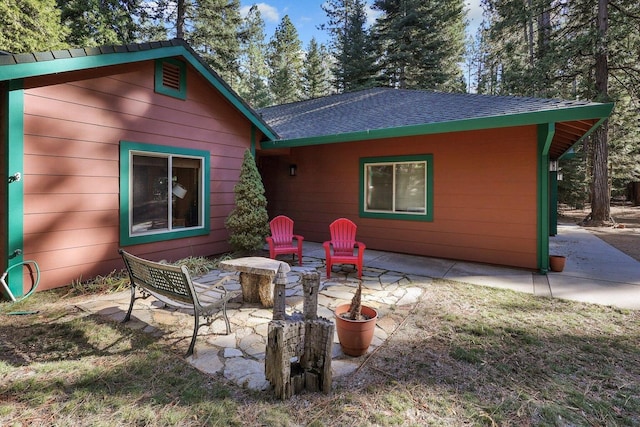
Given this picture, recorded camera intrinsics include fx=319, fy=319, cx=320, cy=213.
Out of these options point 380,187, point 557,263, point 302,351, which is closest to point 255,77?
point 380,187

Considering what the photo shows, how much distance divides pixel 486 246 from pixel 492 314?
260cm

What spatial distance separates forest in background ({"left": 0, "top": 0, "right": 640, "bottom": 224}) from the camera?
10242mm

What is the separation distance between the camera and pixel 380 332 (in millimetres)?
2988

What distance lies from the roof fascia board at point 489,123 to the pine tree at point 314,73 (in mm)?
19335

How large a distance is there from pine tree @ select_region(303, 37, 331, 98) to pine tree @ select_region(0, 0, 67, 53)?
16.3 metres

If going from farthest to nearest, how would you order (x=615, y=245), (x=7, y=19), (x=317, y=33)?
(x=317, y=33)
(x=7, y=19)
(x=615, y=245)

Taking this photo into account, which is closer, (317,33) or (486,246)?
(486,246)

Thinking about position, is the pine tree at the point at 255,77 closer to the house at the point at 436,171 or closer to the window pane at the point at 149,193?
the house at the point at 436,171

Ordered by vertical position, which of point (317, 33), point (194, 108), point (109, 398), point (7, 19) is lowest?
point (109, 398)

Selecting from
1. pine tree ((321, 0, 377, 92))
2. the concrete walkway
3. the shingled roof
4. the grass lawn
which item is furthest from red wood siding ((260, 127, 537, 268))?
pine tree ((321, 0, 377, 92))

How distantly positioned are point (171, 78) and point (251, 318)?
13.9 ft

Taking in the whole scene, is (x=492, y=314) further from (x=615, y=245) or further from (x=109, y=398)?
(x=615, y=245)

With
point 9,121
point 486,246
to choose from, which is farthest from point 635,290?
point 9,121

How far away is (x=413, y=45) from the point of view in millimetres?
17000
